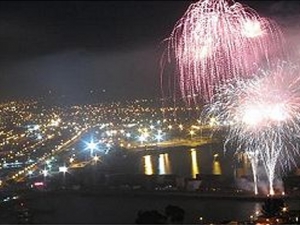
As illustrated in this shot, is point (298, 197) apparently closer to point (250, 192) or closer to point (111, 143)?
point (250, 192)

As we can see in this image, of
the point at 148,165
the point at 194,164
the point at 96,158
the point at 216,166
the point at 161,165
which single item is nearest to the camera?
the point at 216,166

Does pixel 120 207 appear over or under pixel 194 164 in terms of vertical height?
under

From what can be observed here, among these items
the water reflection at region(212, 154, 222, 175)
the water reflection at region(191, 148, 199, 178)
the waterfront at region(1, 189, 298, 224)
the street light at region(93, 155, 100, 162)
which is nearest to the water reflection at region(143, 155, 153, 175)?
the water reflection at region(191, 148, 199, 178)

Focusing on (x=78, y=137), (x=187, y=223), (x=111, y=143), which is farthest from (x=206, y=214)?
(x=78, y=137)

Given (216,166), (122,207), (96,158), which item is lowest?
(122,207)

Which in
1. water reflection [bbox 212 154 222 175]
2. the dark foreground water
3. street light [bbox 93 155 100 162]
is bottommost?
the dark foreground water

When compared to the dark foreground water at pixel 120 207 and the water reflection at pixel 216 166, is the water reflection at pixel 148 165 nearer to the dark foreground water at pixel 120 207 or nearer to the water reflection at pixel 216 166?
the water reflection at pixel 216 166

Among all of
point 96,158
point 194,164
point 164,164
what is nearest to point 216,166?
point 194,164

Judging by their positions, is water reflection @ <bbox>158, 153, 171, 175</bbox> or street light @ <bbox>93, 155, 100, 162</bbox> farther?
street light @ <bbox>93, 155, 100, 162</bbox>

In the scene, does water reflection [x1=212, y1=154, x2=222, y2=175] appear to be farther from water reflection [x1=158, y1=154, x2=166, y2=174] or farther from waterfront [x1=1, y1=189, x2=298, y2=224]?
waterfront [x1=1, y1=189, x2=298, y2=224]

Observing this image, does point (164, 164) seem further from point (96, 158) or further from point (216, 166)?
point (96, 158)

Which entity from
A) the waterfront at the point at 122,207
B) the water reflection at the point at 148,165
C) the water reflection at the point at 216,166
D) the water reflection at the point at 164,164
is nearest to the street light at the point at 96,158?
the water reflection at the point at 148,165

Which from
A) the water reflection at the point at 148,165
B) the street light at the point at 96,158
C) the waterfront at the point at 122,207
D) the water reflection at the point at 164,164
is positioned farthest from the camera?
the street light at the point at 96,158
